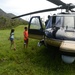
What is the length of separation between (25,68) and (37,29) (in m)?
2.36

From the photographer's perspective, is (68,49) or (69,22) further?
(69,22)

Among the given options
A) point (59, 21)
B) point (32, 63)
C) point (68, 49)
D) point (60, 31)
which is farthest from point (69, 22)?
point (32, 63)

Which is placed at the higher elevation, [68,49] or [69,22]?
[69,22]

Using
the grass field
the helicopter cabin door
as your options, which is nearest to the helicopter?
the helicopter cabin door

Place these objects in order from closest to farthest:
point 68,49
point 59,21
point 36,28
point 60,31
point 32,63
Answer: point 68,49
point 60,31
point 59,21
point 32,63
point 36,28

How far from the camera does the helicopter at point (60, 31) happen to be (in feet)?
23.8

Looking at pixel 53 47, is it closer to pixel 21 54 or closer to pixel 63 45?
pixel 63 45

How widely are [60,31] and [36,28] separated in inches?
100

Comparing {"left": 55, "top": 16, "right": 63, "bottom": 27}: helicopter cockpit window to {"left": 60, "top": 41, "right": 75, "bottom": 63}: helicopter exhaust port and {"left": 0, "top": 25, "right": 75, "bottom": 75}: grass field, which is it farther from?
{"left": 60, "top": 41, "right": 75, "bottom": 63}: helicopter exhaust port

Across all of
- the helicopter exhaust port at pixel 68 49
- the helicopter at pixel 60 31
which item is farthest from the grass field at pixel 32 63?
the helicopter exhaust port at pixel 68 49

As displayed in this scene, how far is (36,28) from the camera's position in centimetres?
1038

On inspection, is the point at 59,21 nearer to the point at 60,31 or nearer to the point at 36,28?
the point at 60,31

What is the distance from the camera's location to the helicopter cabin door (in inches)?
399

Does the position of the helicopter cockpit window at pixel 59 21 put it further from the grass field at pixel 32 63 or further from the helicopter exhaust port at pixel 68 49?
the helicopter exhaust port at pixel 68 49
